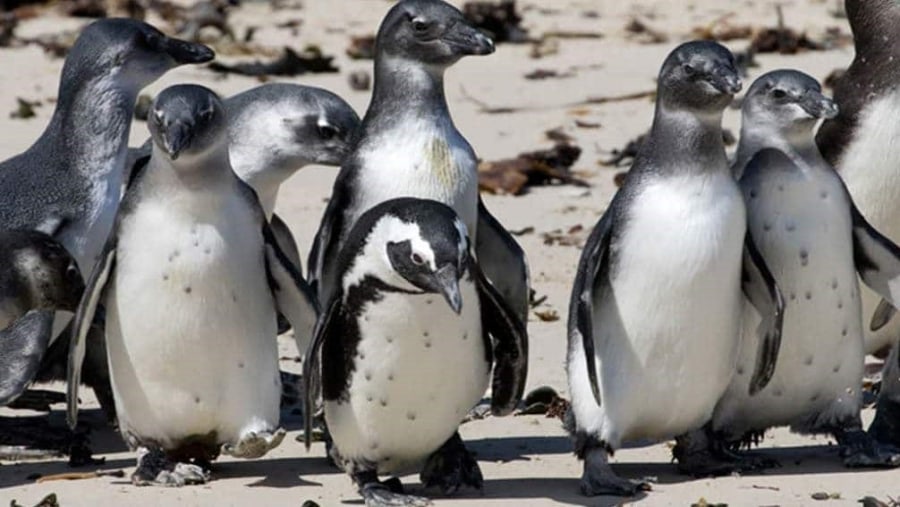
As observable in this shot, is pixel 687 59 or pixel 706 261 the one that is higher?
pixel 687 59

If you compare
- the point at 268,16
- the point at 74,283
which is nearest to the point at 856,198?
the point at 74,283

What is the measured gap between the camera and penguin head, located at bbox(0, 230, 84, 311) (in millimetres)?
7840

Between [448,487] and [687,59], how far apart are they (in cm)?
144

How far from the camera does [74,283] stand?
784 centimetres

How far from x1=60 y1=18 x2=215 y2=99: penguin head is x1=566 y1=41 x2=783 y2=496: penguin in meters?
2.49

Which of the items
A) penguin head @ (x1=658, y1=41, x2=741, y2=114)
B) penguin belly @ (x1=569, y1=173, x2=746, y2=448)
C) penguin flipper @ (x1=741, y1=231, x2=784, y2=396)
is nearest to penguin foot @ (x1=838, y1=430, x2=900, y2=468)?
penguin flipper @ (x1=741, y1=231, x2=784, y2=396)

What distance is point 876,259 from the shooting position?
7461 millimetres

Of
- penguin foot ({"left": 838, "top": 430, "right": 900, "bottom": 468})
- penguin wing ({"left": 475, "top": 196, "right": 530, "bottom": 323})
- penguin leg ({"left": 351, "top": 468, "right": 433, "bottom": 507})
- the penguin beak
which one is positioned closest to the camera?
the penguin beak

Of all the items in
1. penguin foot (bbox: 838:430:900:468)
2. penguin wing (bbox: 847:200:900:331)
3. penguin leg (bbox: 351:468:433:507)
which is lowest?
penguin leg (bbox: 351:468:433:507)

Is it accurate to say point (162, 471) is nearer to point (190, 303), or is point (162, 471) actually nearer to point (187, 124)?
point (190, 303)

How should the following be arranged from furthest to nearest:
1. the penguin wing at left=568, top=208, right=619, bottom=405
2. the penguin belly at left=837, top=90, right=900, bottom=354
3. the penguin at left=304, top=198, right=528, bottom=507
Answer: the penguin belly at left=837, top=90, right=900, bottom=354 < the penguin wing at left=568, top=208, right=619, bottom=405 < the penguin at left=304, top=198, right=528, bottom=507

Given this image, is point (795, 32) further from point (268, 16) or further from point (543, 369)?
point (543, 369)

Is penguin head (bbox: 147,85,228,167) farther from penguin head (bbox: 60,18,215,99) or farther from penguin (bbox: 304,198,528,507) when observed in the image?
penguin head (bbox: 60,18,215,99)

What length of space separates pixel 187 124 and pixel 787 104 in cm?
183
